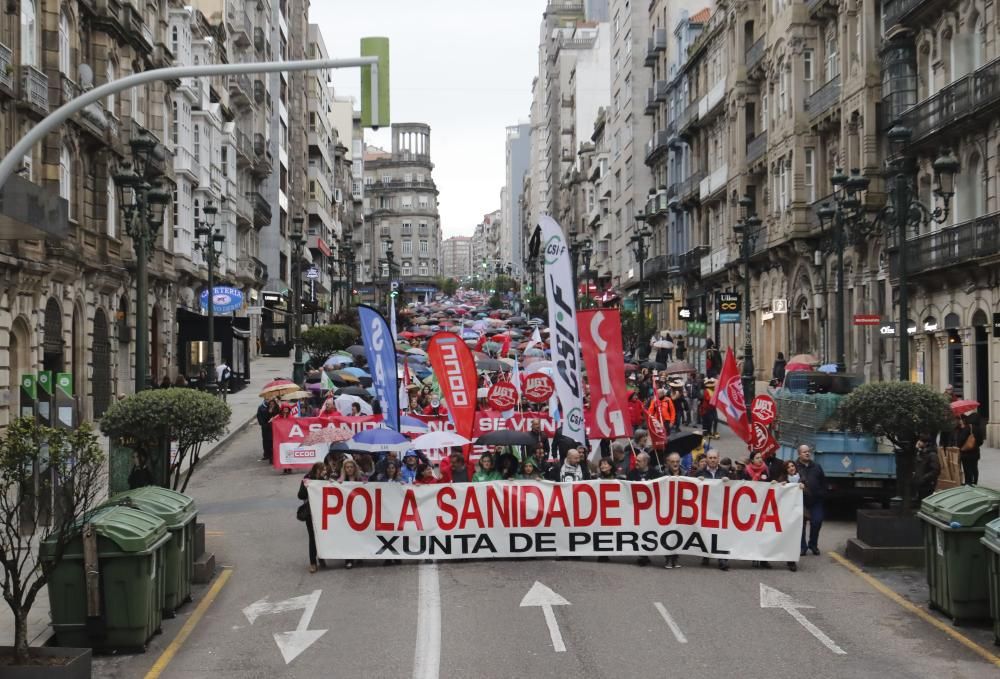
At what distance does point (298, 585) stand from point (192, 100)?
3961cm

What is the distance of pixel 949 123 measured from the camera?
34.4 meters

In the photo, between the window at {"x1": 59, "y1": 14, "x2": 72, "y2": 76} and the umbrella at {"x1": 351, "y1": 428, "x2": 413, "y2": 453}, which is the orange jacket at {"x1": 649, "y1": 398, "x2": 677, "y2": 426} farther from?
the window at {"x1": 59, "y1": 14, "x2": 72, "y2": 76}

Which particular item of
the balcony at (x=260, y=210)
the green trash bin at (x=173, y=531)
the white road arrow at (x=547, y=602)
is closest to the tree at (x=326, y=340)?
the balcony at (x=260, y=210)

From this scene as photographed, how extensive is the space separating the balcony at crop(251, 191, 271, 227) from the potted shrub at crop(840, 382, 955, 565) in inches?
2286

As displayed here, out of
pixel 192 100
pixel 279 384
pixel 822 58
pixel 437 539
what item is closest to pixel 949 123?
pixel 822 58

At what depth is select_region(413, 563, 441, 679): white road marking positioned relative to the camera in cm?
1150

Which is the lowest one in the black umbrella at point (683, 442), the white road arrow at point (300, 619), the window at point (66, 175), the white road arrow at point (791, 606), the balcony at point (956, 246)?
the white road arrow at point (791, 606)

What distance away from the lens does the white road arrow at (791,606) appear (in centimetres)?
1244

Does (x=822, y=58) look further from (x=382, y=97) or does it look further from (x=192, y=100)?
(x=382, y=97)

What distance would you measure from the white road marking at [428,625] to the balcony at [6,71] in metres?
17.7

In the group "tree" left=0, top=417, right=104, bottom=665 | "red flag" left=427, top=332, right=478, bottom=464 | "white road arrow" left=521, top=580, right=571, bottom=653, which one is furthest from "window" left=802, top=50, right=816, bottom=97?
"tree" left=0, top=417, right=104, bottom=665

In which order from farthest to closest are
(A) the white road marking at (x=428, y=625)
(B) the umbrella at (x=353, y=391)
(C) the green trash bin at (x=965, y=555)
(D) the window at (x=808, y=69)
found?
(D) the window at (x=808, y=69) → (B) the umbrella at (x=353, y=391) → (C) the green trash bin at (x=965, y=555) → (A) the white road marking at (x=428, y=625)

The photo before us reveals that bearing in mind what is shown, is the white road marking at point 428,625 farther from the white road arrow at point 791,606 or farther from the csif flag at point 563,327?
the csif flag at point 563,327

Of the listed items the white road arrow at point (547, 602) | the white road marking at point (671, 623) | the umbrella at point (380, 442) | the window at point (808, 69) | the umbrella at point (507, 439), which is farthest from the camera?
the window at point (808, 69)
